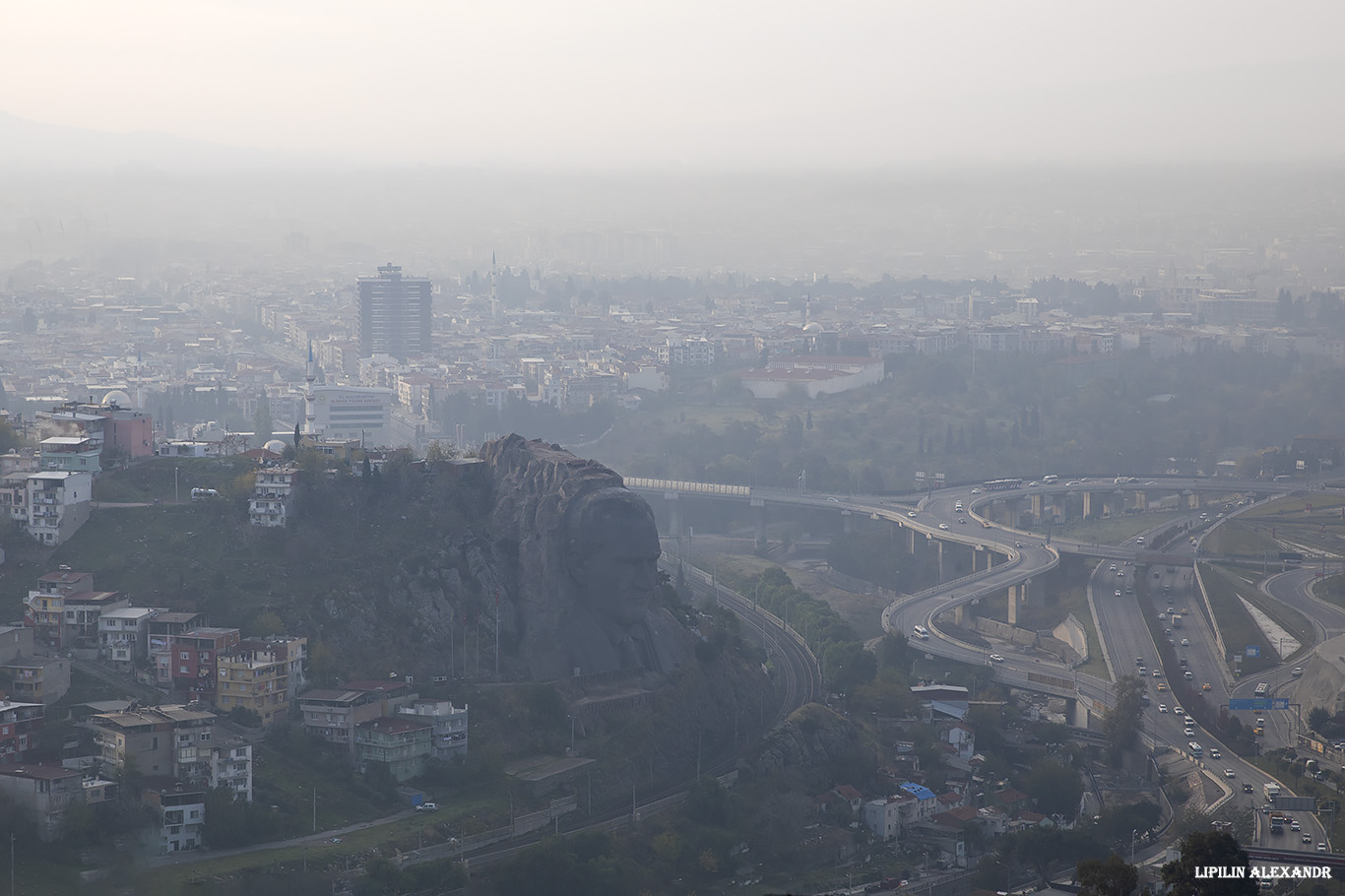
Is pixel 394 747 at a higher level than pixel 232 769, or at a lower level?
lower

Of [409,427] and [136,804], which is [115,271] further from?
[136,804]

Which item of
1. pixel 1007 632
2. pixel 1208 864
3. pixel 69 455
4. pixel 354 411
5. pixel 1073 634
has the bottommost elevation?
pixel 1007 632

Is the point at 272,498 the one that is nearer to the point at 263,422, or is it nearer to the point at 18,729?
the point at 18,729

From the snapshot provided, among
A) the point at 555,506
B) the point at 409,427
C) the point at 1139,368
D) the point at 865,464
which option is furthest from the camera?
the point at 1139,368

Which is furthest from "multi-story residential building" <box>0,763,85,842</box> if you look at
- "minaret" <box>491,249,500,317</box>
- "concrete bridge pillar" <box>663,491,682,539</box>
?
"minaret" <box>491,249,500,317</box>

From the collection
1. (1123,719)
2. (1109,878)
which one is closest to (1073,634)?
(1123,719)

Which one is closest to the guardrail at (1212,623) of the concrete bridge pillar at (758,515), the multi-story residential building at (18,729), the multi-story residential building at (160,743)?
the concrete bridge pillar at (758,515)

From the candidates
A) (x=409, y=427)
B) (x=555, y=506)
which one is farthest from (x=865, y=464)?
(x=555, y=506)
